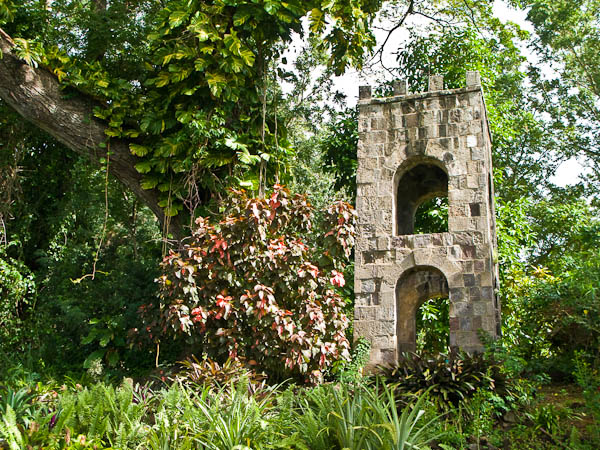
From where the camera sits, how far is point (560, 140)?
18.7m

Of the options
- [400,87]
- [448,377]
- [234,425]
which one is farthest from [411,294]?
[234,425]

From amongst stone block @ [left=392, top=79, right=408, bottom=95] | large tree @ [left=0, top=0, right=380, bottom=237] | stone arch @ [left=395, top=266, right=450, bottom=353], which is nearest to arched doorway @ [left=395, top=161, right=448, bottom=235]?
stone arch @ [left=395, top=266, right=450, bottom=353]

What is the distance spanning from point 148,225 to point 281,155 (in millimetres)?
7263

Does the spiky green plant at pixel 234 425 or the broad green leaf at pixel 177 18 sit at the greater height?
the broad green leaf at pixel 177 18

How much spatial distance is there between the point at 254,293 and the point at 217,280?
55 cm

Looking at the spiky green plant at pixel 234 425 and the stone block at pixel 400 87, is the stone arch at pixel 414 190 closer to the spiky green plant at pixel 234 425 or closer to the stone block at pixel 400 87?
the stone block at pixel 400 87

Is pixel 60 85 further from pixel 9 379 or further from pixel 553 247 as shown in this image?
pixel 553 247

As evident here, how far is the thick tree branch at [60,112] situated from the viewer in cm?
867

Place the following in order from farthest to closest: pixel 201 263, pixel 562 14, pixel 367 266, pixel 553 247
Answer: pixel 562 14, pixel 553 247, pixel 367 266, pixel 201 263

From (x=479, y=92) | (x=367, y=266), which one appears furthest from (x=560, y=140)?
(x=367, y=266)

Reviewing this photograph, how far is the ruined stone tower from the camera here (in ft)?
28.1

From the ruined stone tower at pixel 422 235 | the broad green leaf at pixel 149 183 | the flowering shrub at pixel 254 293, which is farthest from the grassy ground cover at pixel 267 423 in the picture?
the broad green leaf at pixel 149 183

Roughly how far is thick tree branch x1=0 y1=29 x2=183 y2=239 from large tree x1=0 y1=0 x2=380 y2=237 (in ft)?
0.05

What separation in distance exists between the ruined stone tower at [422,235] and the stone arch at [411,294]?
2 centimetres
